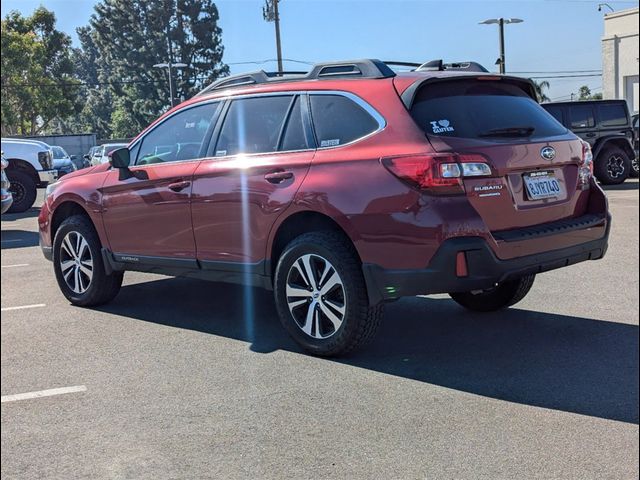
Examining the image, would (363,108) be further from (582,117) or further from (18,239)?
(582,117)

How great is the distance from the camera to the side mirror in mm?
5312

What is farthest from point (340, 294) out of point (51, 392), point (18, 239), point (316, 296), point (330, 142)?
point (18, 239)

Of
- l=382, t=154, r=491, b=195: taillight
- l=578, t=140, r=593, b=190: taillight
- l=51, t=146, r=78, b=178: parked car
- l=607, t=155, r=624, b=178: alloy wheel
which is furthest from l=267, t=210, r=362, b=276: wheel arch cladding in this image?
l=51, t=146, r=78, b=178: parked car

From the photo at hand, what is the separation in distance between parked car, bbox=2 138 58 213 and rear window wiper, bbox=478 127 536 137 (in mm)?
12817

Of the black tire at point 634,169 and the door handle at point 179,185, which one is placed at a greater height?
the door handle at point 179,185

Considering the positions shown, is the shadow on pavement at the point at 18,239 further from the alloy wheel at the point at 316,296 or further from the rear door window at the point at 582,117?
the rear door window at the point at 582,117

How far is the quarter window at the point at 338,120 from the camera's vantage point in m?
4.15

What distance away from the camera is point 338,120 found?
432 cm

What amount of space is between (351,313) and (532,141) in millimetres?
1447

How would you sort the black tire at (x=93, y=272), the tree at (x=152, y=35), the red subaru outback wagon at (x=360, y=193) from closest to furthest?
the tree at (x=152, y=35) → the red subaru outback wagon at (x=360, y=193) → the black tire at (x=93, y=272)

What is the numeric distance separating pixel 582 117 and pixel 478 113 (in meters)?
12.2

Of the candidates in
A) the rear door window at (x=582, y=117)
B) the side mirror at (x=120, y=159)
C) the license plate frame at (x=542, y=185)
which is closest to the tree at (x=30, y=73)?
the side mirror at (x=120, y=159)

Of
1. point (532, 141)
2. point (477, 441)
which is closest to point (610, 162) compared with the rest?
point (532, 141)

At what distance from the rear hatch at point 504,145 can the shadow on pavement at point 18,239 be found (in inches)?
285
